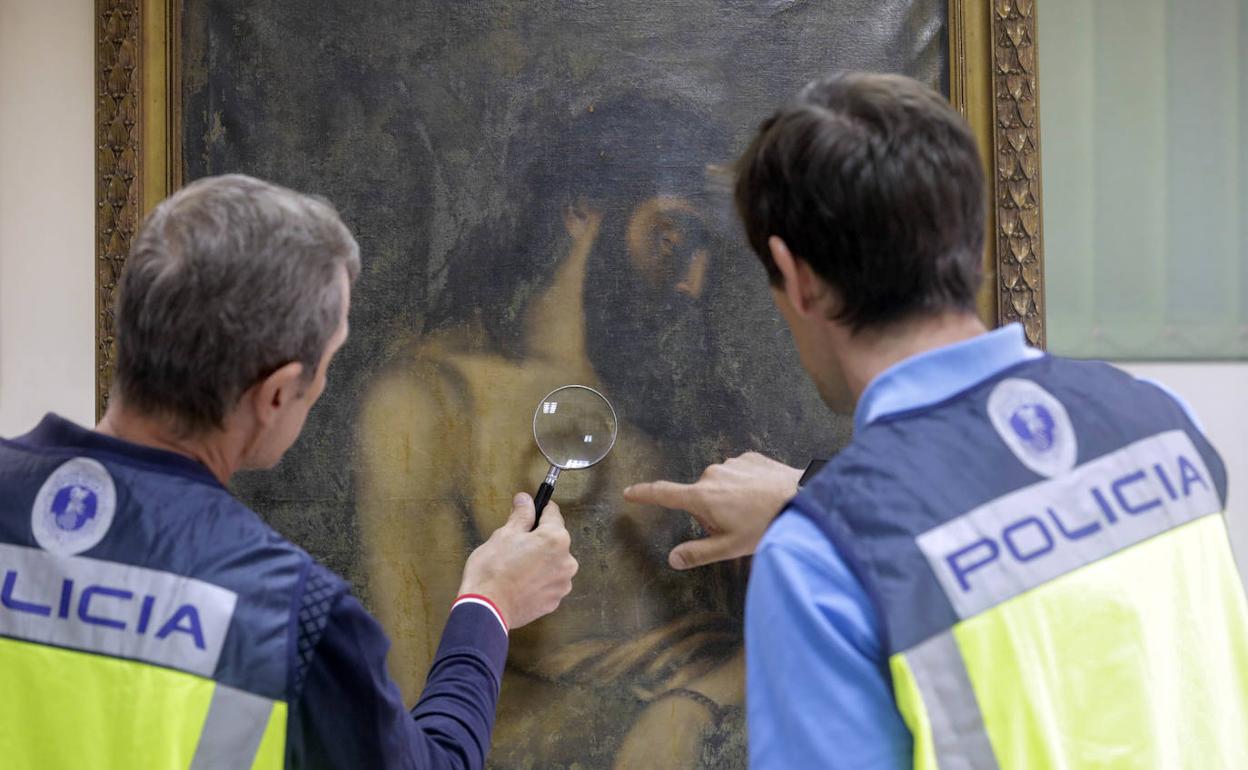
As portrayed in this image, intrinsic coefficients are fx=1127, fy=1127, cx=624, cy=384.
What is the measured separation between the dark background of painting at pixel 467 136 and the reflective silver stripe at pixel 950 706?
3.49 ft

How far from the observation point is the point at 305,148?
1918mm

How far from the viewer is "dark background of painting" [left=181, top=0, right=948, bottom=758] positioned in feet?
6.25

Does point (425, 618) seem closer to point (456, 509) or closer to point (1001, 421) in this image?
point (456, 509)

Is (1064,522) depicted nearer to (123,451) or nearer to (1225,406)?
(123,451)

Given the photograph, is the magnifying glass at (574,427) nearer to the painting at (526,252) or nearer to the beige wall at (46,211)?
the painting at (526,252)

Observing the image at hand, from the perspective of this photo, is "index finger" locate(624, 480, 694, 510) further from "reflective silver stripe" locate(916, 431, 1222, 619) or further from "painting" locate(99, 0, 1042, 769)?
"reflective silver stripe" locate(916, 431, 1222, 619)

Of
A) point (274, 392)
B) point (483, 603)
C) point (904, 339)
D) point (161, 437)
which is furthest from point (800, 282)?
point (483, 603)

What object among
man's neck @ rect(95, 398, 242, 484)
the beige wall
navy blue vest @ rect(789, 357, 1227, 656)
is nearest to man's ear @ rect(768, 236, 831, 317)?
navy blue vest @ rect(789, 357, 1227, 656)

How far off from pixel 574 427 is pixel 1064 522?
3.56ft

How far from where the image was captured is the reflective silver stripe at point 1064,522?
34.1 inches

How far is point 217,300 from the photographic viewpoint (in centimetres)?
104

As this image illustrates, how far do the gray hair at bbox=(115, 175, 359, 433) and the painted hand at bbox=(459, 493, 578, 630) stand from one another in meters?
0.66

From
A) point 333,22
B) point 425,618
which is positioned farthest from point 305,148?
point 425,618

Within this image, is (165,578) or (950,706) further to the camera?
(165,578)
